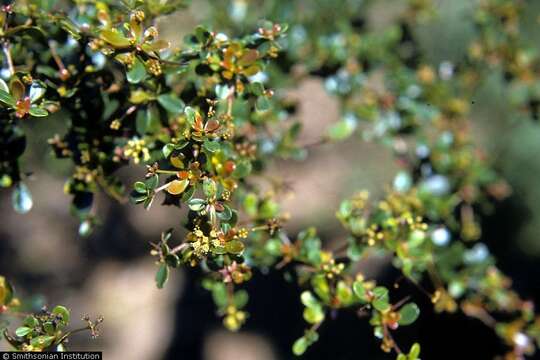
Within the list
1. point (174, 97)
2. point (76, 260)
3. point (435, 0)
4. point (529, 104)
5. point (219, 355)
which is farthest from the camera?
point (76, 260)

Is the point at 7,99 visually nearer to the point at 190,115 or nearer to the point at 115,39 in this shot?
the point at 115,39

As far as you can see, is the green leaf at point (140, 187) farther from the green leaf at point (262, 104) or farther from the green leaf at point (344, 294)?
the green leaf at point (344, 294)

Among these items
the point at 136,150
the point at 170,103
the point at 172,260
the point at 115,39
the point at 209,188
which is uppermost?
the point at 115,39

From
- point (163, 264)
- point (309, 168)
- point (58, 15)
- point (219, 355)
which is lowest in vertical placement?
point (219, 355)

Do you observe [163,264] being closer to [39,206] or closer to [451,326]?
[451,326]

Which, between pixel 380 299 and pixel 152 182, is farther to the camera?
pixel 380 299

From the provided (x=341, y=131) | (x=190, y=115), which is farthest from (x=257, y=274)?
(x=190, y=115)

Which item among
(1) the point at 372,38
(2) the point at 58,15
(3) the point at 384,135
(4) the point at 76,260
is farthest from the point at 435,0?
(4) the point at 76,260
